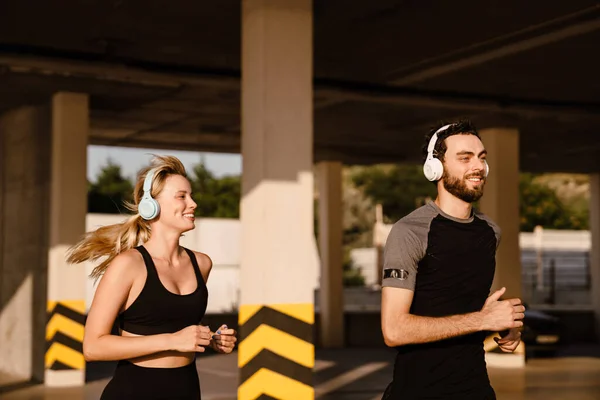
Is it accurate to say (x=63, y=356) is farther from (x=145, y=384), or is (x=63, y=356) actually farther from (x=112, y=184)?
(x=112, y=184)

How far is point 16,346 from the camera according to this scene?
57.3ft

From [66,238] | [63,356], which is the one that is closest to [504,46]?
[66,238]

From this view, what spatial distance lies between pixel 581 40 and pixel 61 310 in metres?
8.83

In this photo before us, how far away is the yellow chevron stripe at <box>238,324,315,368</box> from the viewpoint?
9.72m

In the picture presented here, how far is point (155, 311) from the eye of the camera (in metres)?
4.15

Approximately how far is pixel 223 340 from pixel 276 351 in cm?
566

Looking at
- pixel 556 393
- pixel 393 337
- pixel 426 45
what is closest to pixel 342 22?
pixel 426 45

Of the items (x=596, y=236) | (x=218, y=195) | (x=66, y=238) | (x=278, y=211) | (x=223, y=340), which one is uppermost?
(x=218, y=195)

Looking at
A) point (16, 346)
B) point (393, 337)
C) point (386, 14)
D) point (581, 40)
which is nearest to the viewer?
point (393, 337)

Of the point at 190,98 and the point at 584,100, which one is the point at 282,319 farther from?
the point at 584,100

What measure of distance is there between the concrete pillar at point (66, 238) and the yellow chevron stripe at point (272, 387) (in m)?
6.58

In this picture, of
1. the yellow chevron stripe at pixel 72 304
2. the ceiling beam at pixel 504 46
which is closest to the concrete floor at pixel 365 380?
the yellow chevron stripe at pixel 72 304

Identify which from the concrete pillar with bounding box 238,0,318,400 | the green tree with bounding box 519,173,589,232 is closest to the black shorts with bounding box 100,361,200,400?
the concrete pillar with bounding box 238,0,318,400

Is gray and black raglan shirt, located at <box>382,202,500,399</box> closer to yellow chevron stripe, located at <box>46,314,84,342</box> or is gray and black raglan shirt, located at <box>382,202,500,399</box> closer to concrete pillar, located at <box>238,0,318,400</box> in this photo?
concrete pillar, located at <box>238,0,318,400</box>
